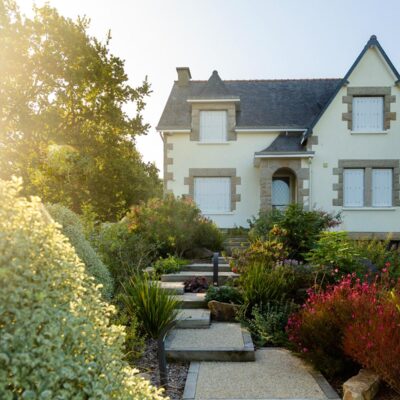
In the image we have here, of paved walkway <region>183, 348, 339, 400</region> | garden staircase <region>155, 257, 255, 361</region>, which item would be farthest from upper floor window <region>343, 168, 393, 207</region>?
paved walkway <region>183, 348, 339, 400</region>

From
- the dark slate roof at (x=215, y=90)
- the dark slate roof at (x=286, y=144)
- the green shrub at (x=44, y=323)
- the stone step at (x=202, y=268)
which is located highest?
the dark slate roof at (x=215, y=90)

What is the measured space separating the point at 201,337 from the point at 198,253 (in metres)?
5.24

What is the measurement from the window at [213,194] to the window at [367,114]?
5368mm

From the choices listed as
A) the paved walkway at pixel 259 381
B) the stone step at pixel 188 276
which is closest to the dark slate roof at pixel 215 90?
the stone step at pixel 188 276

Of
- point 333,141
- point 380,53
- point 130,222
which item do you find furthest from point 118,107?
point 380,53

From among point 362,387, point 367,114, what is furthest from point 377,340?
point 367,114

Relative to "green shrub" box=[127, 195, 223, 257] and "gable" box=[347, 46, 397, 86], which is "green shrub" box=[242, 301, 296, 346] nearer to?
"green shrub" box=[127, 195, 223, 257]

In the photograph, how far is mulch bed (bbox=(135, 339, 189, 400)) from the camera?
4150 millimetres

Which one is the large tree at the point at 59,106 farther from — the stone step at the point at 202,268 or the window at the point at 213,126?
the stone step at the point at 202,268

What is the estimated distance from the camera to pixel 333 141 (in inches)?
603

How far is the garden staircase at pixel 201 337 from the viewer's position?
4895 mm

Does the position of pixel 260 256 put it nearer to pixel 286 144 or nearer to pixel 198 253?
pixel 198 253

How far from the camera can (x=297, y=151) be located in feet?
49.6

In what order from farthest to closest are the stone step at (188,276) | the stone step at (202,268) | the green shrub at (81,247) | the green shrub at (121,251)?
the stone step at (202,268), the stone step at (188,276), the green shrub at (121,251), the green shrub at (81,247)
